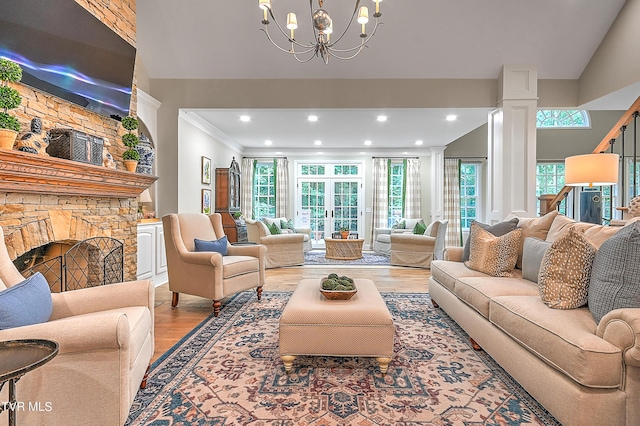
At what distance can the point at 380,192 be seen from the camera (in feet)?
27.8

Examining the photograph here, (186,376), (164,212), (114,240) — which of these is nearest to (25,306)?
(186,376)

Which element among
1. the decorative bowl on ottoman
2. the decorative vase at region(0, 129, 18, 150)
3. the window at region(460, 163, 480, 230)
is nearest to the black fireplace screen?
the decorative vase at region(0, 129, 18, 150)

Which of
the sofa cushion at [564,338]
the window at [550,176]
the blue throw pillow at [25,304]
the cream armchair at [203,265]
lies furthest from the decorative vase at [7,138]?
the window at [550,176]

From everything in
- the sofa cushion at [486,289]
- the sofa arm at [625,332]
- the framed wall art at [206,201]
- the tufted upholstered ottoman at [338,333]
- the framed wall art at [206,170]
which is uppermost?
the framed wall art at [206,170]

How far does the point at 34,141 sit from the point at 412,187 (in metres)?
7.54

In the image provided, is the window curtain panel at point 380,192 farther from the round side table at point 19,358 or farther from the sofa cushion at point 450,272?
the round side table at point 19,358

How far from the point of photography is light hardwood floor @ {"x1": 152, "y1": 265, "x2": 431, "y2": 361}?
2840 mm

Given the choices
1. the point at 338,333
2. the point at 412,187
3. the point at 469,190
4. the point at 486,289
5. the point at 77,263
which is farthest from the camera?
the point at 412,187

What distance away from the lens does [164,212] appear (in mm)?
4844

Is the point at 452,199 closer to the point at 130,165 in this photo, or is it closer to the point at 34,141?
the point at 130,165

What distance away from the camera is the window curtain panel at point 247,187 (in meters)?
8.31

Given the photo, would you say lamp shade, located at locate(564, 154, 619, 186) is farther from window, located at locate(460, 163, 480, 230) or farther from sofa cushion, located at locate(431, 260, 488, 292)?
window, located at locate(460, 163, 480, 230)

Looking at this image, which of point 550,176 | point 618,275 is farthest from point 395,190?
point 618,275

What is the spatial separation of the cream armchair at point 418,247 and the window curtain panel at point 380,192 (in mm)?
2314
